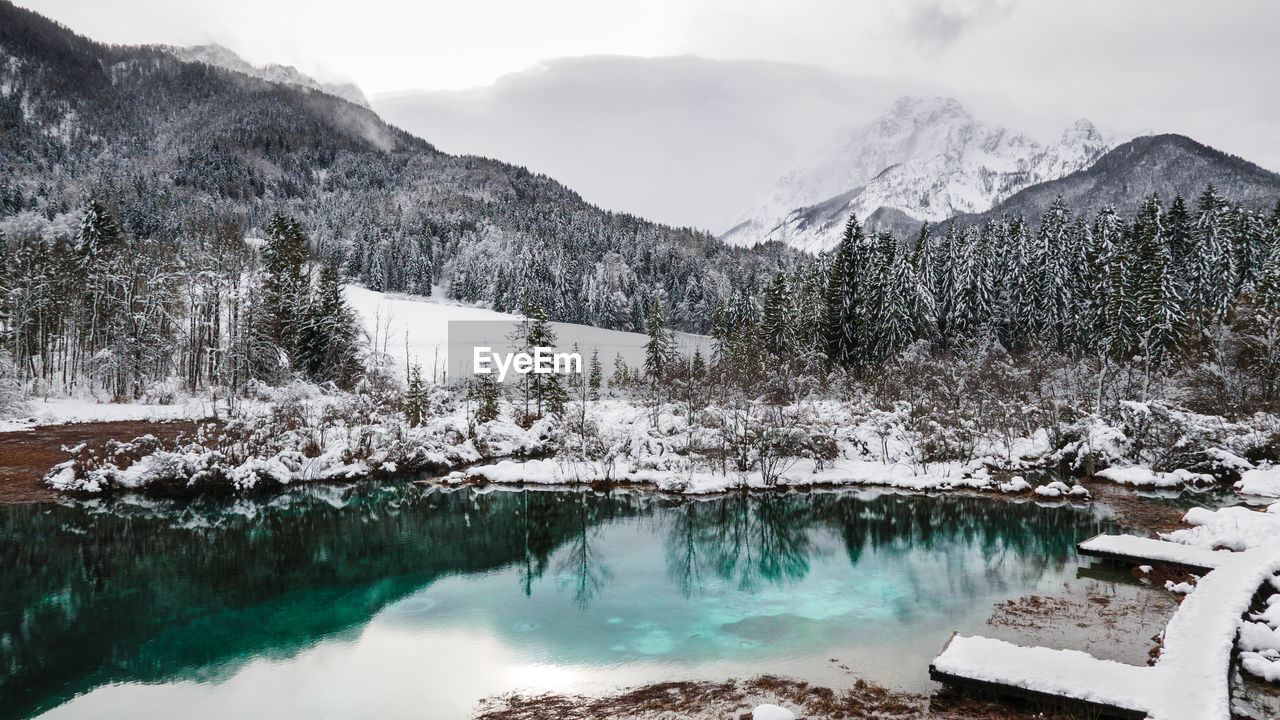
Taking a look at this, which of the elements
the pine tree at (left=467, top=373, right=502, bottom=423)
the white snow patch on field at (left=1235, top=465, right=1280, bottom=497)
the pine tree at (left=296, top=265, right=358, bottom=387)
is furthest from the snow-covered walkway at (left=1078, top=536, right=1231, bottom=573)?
the pine tree at (left=296, top=265, right=358, bottom=387)

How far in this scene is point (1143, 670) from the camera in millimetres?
10195

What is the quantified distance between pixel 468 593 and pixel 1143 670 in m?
14.3

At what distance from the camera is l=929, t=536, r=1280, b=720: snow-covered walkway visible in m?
9.28

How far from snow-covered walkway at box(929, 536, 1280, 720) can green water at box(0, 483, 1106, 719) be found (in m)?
1.29

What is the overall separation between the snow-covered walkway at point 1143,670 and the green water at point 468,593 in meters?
1.29

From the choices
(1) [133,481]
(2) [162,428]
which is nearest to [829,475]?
(1) [133,481]

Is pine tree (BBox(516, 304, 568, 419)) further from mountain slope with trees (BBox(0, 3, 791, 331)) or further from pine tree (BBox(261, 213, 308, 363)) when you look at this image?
mountain slope with trees (BBox(0, 3, 791, 331))

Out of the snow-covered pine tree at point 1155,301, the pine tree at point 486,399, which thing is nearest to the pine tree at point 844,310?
the snow-covered pine tree at point 1155,301

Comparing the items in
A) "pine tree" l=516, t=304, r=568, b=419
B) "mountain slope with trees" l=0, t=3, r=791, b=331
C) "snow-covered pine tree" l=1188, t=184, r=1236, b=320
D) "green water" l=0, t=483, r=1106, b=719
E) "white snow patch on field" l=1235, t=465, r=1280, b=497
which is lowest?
"green water" l=0, t=483, r=1106, b=719

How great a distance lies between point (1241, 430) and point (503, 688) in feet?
106

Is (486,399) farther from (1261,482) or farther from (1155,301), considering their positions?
(1155,301)

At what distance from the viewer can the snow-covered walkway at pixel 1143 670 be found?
9.28m

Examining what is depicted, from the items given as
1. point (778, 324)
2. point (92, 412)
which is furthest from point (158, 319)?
point (778, 324)

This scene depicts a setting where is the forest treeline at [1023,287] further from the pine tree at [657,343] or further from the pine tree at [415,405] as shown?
the pine tree at [415,405]
